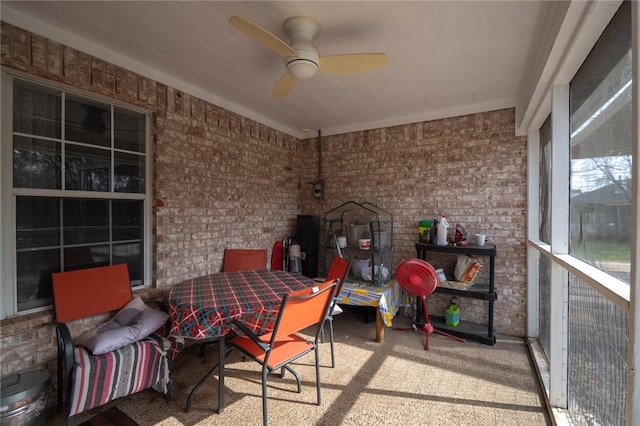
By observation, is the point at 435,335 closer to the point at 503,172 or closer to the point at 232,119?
the point at 503,172

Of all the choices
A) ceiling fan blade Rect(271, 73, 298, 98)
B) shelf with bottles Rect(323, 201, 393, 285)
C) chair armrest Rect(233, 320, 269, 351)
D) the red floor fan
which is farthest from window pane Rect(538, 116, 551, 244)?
chair armrest Rect(233, 320, 269, 351)

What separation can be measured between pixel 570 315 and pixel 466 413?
1.07 meters

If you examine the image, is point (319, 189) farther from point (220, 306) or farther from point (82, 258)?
point (82, 258)

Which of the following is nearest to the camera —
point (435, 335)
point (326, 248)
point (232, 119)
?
point (435, 335)

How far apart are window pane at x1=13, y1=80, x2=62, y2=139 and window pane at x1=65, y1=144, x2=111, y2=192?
18 cm

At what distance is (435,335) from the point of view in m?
3.57

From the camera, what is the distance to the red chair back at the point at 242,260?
12.2ft

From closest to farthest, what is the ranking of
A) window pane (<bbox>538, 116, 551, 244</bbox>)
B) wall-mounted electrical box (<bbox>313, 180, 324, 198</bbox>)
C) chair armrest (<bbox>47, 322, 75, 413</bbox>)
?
chair armrest (<bbox>47, 322, 75, 413</bbox>)
window pane (<bbox>538, 116, 551, 244</bbox>)
wall-mounted electrical box (<bbox>313, 180, 324, 198</bbox>)

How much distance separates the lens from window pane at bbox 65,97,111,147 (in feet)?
8.08

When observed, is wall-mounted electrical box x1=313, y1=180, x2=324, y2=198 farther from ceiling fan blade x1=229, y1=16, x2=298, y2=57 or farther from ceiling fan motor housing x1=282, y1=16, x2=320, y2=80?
ceiling fan blade x1=229, y1=16, x2=298, y2=57

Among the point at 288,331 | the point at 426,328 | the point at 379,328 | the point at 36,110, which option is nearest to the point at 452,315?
the point at 426,328

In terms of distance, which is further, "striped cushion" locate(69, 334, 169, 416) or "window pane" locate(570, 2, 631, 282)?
"striped cushion" locate(69, 334, 169, 416)

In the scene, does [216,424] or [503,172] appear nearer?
[216,424]

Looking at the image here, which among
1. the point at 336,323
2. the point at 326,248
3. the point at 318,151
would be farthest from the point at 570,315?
the point at 318,151
